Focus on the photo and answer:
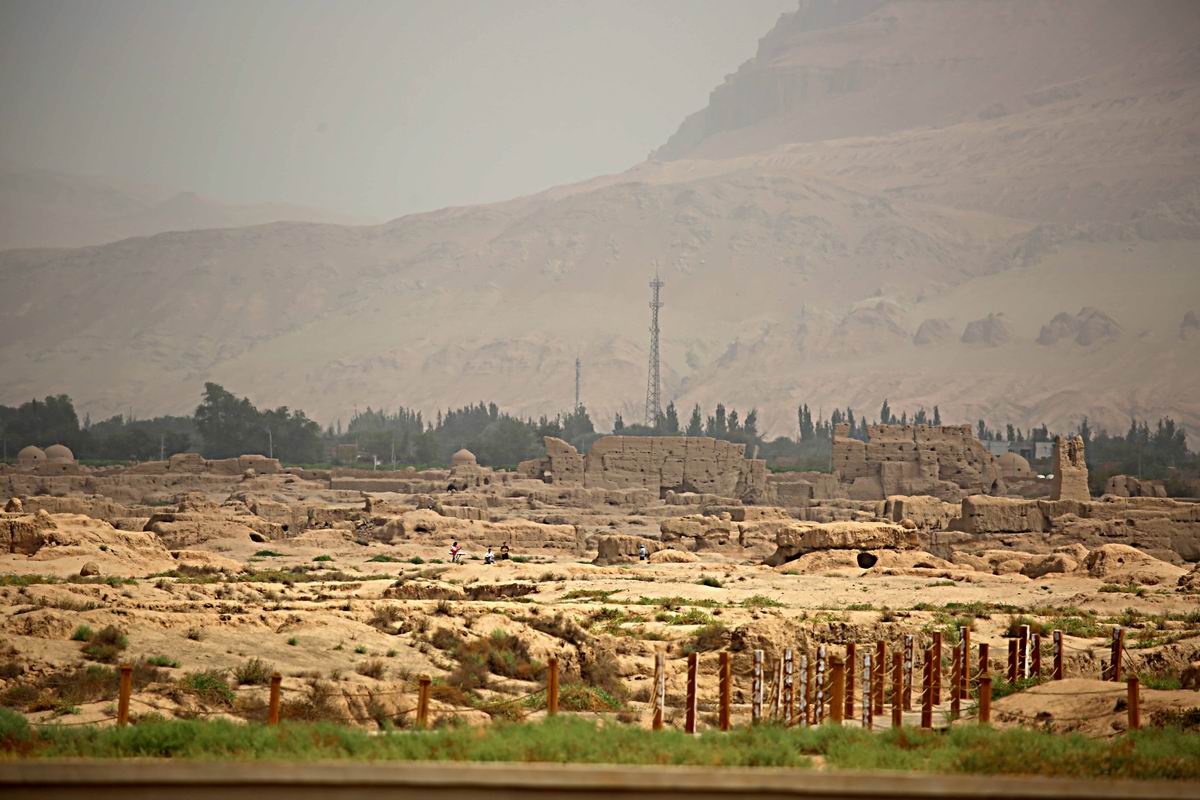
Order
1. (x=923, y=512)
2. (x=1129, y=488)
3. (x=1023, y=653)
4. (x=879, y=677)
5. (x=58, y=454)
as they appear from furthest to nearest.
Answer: (x=58, y=454), (x=1129, y=488), (x=923, y=512), (x=1023, y=653), (x=879, y=677)

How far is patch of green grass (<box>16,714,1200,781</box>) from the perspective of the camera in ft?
38.1

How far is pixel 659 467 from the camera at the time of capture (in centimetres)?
6375

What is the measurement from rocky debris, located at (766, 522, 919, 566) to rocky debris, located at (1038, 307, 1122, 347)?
163264 mm

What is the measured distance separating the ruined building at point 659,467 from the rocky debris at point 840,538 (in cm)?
2484

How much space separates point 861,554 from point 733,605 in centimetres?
980

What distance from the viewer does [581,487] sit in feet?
197

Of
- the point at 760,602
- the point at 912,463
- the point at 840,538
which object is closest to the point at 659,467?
the point at 912,463

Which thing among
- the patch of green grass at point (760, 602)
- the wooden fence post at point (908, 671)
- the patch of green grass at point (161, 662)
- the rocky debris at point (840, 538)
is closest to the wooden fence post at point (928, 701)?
the wooden fence post at point (908, 671)

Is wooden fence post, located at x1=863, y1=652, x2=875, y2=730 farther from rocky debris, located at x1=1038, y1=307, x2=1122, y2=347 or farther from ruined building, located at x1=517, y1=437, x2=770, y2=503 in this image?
rocky debris, located at x1=1038, y1=307, x2=1122, y2=347

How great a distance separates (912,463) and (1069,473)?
13334 millimetres

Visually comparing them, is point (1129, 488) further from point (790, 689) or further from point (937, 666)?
point (790, 689)

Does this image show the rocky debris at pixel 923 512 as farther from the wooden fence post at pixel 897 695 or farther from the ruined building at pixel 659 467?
the wooden fence post at pixel 897 695

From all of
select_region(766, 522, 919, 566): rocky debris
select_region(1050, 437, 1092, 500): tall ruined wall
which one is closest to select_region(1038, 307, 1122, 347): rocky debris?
select_region(1050, 437, 1092, 500): tall ruined wall

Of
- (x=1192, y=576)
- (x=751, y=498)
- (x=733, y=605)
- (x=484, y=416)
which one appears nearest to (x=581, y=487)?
(x=751, y=498)
